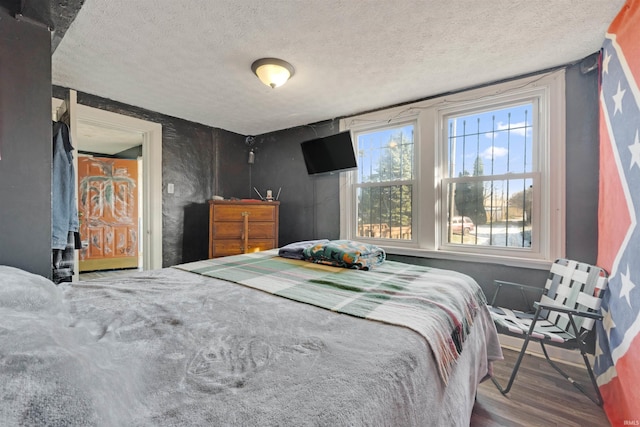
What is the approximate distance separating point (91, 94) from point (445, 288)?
3687 millimetres

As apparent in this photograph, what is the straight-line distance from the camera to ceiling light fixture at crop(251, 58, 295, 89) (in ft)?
7.04

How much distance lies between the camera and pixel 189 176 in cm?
367

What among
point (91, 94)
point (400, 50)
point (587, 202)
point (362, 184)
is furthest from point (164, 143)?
point (587, 202)

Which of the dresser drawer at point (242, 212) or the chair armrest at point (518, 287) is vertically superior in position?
the dresser drawer at point (242, 212)

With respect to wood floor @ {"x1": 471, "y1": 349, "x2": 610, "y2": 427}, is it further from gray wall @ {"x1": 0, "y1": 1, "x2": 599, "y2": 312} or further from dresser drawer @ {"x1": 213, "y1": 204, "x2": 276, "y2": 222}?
dresser drawer @ {"x1": 213, "y1": 204, "x2": 276, "y2": 222}

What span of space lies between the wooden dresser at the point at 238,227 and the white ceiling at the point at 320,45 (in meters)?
1.28

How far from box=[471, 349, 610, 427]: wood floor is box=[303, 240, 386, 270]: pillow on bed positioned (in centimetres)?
106

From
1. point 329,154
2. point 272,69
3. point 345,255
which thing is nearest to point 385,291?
point 345,255

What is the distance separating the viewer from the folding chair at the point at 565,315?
67.4 inches

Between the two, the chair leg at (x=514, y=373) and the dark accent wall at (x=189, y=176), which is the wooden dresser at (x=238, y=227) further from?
the chair leg at (x=514, y=373)

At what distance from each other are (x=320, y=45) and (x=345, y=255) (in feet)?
4.92

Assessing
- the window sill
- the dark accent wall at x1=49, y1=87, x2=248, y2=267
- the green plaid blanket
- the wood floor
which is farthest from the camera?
the dark accent wall at x1=49, y1=87, x2=248, y2=267

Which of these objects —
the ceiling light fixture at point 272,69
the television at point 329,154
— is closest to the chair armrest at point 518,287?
the television at point 329,154

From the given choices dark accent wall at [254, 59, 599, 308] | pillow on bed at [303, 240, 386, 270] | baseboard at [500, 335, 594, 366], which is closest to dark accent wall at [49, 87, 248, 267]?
dark accent wall at [254, 59, 599, 308]
